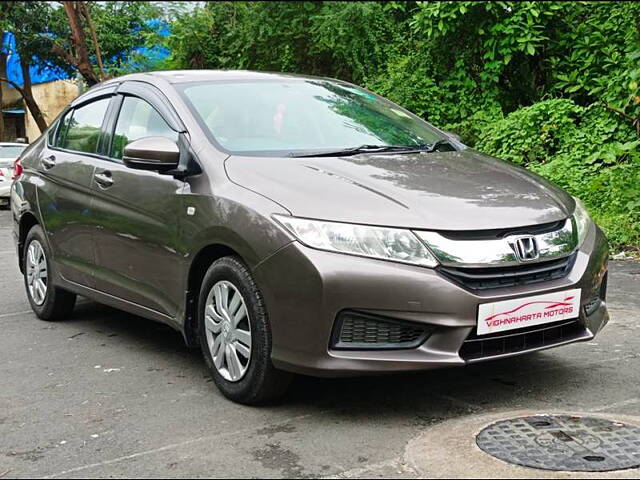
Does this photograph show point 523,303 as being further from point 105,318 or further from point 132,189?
point 105,318

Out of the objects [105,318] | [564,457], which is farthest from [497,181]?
[105,318]

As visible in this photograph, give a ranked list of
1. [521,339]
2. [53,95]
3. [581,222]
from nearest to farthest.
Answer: [521,339] < [581,222] < [53,95]

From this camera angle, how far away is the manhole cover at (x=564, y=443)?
3.61m

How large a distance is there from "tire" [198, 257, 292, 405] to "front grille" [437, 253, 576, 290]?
89 cm

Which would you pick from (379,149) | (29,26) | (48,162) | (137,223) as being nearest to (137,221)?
(137,223)

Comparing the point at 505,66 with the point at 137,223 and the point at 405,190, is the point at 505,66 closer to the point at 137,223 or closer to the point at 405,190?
the point at 137,223

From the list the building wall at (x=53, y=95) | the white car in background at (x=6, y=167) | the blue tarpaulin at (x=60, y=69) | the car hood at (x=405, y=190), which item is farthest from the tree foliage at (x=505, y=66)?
the building wall at (x=53, y=95)

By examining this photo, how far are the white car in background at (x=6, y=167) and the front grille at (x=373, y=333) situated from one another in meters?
16.4

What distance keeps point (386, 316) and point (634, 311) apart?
10.2ft

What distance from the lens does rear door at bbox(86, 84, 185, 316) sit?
4.87 metres

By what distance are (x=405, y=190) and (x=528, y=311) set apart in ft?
2.53

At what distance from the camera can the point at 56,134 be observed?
668cm

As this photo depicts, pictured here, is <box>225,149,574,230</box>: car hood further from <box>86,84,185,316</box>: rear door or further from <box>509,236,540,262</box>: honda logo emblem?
<box>86,84,185,316</box>: rear door

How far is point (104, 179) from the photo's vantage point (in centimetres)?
552
